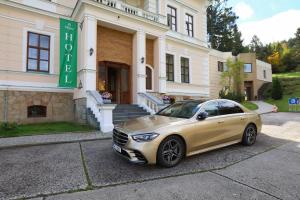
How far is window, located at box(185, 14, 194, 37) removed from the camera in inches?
767

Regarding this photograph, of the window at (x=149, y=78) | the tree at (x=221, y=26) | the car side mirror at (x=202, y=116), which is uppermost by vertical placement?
the tree at (x=221, y=26)

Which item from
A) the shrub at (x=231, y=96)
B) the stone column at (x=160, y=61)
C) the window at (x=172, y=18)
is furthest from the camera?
the shrub at (x=231, y=96)

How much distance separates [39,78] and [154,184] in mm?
10779

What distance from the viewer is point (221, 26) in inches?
1752

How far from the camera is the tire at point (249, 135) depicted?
691cm

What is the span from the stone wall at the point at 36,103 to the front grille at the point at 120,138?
8.46m

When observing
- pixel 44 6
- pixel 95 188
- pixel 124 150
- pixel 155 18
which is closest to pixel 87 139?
pixel 124 150

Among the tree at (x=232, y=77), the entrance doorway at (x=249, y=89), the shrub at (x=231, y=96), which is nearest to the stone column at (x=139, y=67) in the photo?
the shrub at (x=231, y=96)

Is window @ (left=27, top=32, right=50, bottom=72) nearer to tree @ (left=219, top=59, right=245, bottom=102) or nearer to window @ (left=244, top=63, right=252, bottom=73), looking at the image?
tree @ (left=219, top=59, right=245, bottom=102)

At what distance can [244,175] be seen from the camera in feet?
14.8

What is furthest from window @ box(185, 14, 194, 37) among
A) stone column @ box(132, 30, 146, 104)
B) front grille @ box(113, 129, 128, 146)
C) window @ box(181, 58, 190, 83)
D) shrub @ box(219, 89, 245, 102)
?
front grille @ box(113, 129, 128, 146)

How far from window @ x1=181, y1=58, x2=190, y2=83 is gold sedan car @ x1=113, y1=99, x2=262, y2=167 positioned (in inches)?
460

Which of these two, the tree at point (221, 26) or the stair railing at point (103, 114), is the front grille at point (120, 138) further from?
the tree at point (221, 26)

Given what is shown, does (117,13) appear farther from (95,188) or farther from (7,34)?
(95,188)
